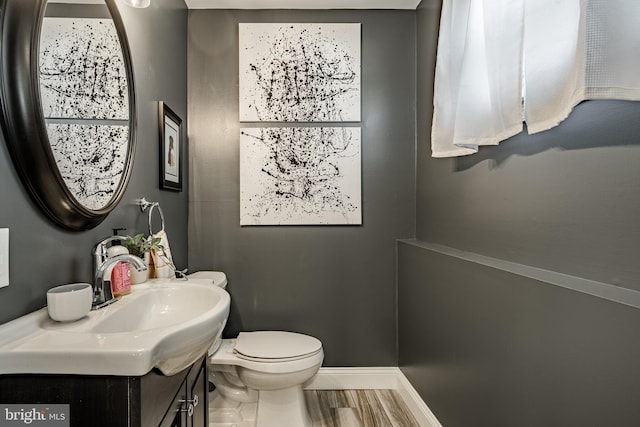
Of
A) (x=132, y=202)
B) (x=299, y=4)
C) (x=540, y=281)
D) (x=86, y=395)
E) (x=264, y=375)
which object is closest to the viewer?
(x=86, y=395)

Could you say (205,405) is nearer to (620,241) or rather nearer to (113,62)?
(113,62)

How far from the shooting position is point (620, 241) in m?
0.85

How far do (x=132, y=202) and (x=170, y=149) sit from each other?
500 mm

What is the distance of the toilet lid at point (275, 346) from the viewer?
177cm

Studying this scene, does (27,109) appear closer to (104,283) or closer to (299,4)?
(104,283)

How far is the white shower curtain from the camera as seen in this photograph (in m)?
0.76

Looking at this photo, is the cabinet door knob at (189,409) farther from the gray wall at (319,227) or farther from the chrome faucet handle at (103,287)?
the gray wall at (319,227)

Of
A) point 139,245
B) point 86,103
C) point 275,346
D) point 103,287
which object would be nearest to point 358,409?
point 275,346

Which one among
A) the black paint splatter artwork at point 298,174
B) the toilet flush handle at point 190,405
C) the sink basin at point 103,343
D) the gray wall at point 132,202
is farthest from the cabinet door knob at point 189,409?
the black paint splatter artwork at point 298,174

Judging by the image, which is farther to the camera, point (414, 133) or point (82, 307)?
point (414, 133)

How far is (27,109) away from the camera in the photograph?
864mm

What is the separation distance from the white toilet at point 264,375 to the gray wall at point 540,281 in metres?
0.64

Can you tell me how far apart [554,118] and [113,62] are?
1.43 m

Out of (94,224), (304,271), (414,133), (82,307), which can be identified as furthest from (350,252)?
(82,307)
